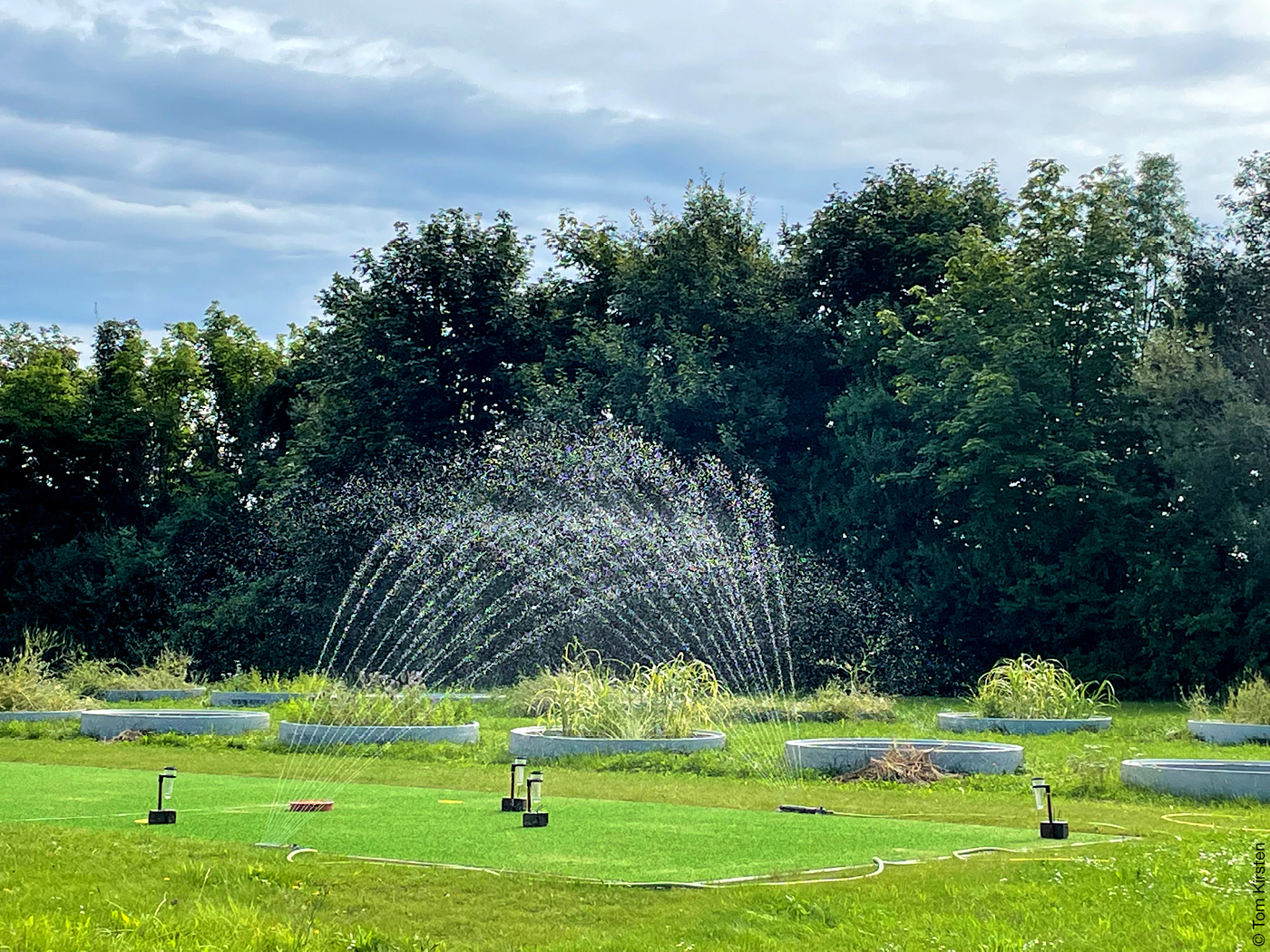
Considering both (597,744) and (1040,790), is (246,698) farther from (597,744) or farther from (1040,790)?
(1040,790)

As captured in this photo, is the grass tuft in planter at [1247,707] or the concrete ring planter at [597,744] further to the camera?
the grass tuft in planter at [1247,707]

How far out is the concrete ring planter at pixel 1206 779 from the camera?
35.9ft

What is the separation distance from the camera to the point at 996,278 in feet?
89.7

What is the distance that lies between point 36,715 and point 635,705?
9.22 metres

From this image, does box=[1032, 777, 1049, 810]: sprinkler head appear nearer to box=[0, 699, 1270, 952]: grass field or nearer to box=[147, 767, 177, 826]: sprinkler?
box=[0, 699, 1270, 952]: grass field

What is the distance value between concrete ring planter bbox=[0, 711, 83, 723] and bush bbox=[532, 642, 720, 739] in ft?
25.2

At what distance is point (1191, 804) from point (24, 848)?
28.2 feet

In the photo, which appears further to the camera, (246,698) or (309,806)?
(246,698)

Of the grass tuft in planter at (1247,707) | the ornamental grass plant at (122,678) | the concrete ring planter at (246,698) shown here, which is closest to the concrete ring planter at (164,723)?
the concrete ring planter at (246,698)

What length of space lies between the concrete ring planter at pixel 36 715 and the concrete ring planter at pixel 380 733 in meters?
4.91

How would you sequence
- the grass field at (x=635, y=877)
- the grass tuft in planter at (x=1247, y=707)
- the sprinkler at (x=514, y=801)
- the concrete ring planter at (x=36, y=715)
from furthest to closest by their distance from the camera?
1. the concrete ring planter at (x=36, y=715)
2. the grass tuft in planter at (x=1247, y=707)
3. the sprinkler at (x=514, y=801)
4. the grass field at (x=635, y=877)

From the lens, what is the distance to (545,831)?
8.69 meters

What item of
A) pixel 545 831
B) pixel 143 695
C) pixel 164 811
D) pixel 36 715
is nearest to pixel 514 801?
pixel 545 831

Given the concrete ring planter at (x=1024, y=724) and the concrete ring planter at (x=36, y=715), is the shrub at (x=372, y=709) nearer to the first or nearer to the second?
the concrete ring planter at (x=36, y=715)
